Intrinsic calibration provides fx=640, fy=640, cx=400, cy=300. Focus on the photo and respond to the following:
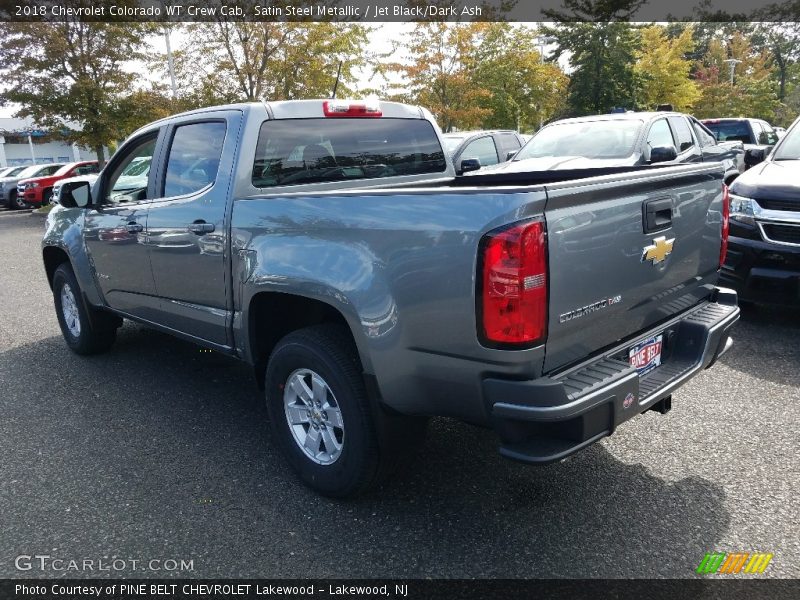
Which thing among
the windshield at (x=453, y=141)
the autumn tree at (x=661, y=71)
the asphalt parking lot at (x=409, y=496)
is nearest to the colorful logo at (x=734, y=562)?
the asphalt parking lot at (x=409, y=496)

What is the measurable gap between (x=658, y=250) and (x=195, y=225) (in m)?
2.49

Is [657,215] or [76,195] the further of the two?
[76,195]

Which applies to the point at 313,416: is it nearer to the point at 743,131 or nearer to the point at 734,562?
the point at 734,562

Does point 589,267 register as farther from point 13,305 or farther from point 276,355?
point 13,305

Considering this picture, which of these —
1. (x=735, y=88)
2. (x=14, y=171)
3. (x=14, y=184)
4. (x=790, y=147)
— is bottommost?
(x=14, y=184)

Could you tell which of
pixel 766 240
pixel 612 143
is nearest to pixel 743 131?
pixel 612 143

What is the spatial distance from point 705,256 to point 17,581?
349 cm

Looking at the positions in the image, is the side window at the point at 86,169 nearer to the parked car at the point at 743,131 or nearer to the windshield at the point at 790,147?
the parked car at the point at 743,131

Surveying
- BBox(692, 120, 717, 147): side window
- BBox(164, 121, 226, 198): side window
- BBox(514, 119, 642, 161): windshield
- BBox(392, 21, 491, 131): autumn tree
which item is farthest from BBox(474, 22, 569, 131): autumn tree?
BBox(164, 121, 226, 198): side window

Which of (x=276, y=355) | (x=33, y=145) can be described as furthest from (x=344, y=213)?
(x=33, y=145)

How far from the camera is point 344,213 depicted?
110 inches

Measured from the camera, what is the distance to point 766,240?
5.29 metres

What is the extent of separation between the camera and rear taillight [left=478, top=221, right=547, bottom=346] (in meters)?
2.26

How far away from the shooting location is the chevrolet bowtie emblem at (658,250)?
2.77 m
